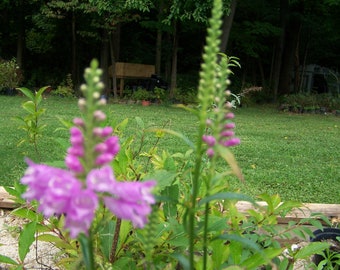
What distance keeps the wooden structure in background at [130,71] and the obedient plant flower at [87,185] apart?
527 inches

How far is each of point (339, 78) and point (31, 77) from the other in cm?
1108

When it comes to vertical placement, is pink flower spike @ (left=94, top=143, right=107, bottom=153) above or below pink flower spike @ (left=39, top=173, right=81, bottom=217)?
above

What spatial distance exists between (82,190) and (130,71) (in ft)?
46.5

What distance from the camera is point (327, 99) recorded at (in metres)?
13.3

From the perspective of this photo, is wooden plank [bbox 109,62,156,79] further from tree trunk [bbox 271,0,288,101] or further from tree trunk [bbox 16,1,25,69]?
tree trunk [bbox 271,0,288,101]

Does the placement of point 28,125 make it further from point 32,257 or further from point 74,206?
point 74,206

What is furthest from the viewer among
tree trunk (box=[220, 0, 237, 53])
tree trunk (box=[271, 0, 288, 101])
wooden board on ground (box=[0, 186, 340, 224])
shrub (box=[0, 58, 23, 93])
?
tree trunk (box=[271, 0, 288, 101])

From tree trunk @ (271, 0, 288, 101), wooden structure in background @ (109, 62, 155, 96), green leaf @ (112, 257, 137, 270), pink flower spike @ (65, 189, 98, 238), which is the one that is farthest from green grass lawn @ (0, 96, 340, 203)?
tree trunk @ (271, 0, 288, 101)

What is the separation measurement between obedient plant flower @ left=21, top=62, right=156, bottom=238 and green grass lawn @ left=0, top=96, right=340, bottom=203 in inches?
44.1

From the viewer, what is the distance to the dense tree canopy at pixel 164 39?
14539mm

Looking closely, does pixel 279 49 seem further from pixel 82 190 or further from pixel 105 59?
pixel 82 190

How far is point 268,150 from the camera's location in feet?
20.0

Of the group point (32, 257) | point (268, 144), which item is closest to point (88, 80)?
point (32, 257)

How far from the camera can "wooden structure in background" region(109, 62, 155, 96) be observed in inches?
561
